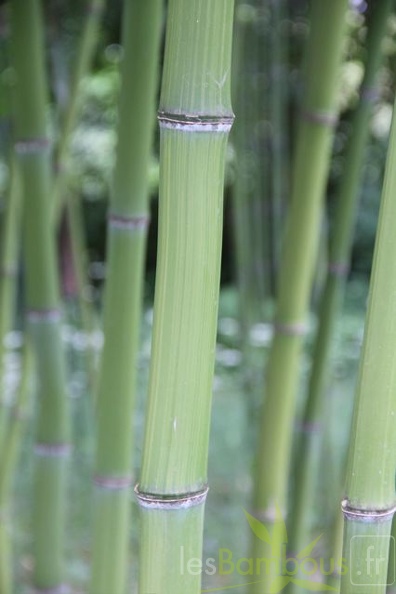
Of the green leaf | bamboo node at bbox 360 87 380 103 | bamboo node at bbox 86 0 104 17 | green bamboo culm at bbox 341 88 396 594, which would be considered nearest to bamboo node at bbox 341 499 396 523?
green bamboo culm at bbox 341 88 396 594

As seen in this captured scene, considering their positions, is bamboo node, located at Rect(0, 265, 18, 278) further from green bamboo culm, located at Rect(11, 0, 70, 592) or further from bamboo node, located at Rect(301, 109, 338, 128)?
bamboo node, located at Rect(301, 109, 338, 128)

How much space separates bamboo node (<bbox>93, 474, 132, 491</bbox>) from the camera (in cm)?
68

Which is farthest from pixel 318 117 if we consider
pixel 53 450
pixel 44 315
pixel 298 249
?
pixel 53 450

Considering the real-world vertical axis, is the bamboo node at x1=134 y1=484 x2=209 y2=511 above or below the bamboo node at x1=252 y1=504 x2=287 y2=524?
above

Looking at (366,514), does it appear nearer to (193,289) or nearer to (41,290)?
(193,289)

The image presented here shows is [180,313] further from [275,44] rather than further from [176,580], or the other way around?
[275,44]

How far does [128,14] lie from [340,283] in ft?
1.61

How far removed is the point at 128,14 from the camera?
22.7 inches

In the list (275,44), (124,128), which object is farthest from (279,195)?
(124,128)

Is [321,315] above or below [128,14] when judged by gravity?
below

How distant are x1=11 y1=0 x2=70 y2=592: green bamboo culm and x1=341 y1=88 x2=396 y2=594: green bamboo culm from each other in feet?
1.40

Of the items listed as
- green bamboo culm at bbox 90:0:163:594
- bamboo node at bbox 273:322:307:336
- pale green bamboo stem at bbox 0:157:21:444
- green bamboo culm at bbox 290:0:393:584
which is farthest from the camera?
pale green bamboo stem at bbox 0:157:21:444

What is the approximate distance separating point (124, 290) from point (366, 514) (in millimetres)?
281

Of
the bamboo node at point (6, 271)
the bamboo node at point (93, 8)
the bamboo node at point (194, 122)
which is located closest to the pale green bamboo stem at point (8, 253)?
the bamboo node at point (6, 271)
